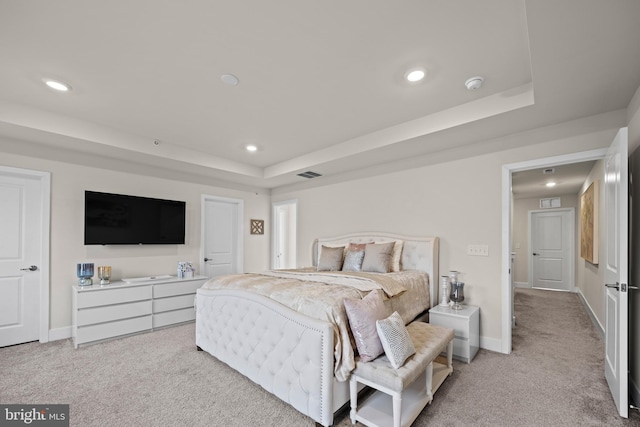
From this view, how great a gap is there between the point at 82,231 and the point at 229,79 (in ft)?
9.87

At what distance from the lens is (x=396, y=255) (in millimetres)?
3779

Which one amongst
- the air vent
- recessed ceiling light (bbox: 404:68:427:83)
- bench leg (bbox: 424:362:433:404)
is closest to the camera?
bench leg (bbox: 424:362:433:404)

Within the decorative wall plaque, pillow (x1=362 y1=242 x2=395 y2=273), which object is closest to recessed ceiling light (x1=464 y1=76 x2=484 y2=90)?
pillow (x1=362 y1=242 x2=395 y2=273)

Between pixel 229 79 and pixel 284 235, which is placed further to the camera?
pixel 284 235

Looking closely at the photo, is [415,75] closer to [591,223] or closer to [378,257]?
[378,257]

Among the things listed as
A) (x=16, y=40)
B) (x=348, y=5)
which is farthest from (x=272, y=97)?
(x=16, y=40)

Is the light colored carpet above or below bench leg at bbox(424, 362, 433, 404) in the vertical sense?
below

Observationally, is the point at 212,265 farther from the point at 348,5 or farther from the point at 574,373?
the point at 574,373

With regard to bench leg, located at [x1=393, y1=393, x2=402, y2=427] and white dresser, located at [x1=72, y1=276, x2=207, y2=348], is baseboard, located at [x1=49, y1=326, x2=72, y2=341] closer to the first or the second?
white dresser, located at [x1=72, y1=276, x2=207, y2=348]

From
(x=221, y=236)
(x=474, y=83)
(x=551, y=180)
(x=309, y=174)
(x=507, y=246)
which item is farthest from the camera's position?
(x=551, y=180)

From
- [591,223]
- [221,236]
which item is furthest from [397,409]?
[591,223]

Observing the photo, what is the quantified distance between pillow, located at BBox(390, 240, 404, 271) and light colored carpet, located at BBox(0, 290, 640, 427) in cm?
124

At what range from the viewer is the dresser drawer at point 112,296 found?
133 inches

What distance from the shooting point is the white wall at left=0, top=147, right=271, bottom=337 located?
11.7 feet
